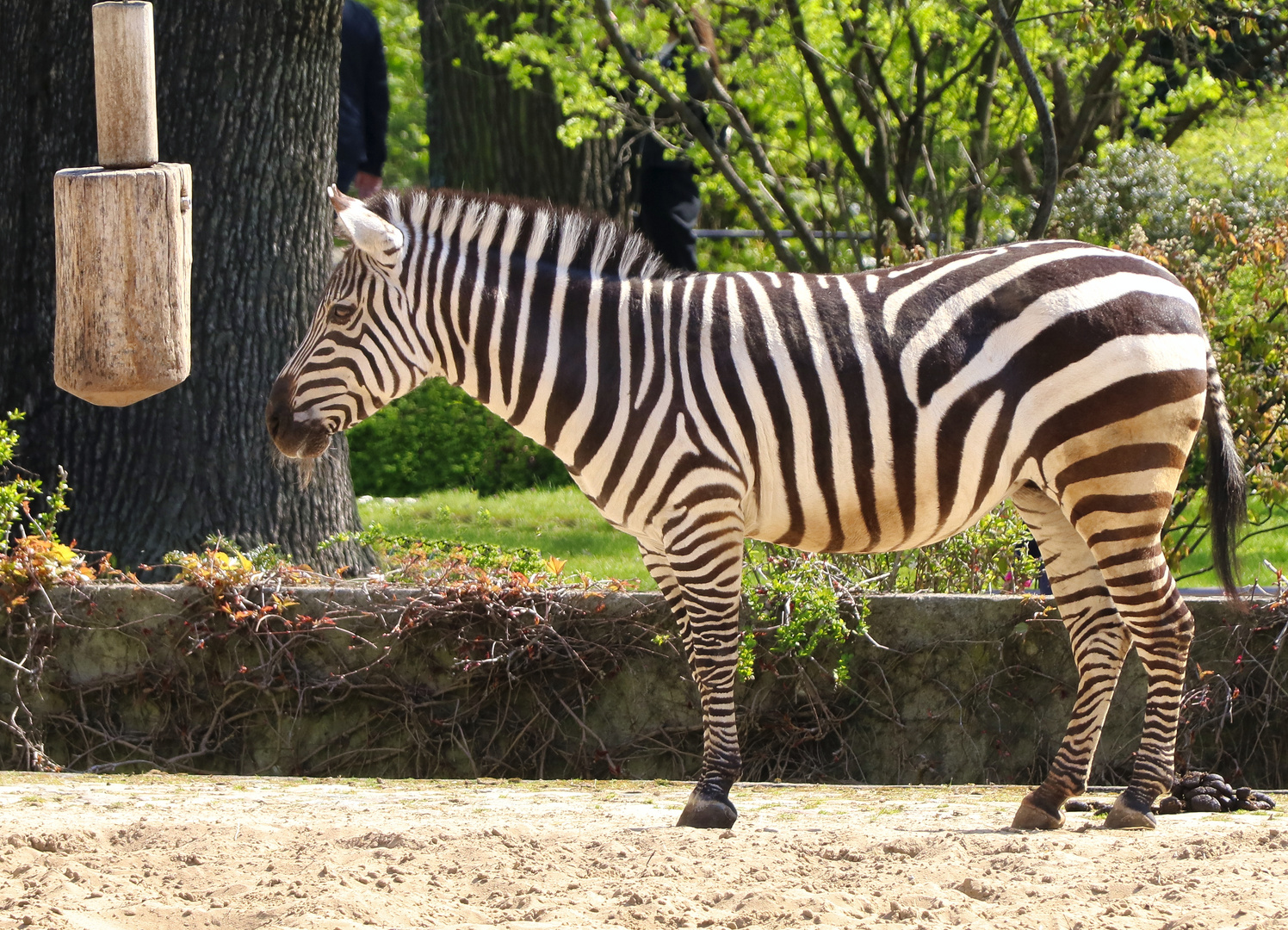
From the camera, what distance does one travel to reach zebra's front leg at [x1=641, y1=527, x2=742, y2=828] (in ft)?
15.3

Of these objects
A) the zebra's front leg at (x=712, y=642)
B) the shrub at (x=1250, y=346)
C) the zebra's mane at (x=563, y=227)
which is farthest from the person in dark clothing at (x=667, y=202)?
the zebra's front leg at (x=712, y=642)

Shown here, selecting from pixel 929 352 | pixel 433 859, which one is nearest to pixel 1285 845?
pixel 929 352

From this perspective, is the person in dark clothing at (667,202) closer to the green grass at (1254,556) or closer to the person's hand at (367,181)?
the person's hand at (367,181)

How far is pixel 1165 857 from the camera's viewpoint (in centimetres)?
410

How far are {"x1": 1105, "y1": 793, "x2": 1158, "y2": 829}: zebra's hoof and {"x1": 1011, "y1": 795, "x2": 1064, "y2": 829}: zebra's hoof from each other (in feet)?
0.58

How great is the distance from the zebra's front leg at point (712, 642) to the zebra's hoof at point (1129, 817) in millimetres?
1194

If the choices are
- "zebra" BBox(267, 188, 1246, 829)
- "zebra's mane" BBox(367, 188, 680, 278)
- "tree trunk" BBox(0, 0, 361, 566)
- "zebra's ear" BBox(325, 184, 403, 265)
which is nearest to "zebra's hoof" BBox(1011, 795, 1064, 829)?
"zebra" BBox(267, 188, 1246, 829)

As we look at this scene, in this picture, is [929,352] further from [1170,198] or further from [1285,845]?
[1170,198]

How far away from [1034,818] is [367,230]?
2845 millimetres

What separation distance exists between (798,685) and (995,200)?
7.58 meters

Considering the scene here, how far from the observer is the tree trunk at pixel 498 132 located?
11820 millimetres

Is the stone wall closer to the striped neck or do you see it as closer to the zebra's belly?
the zebra's belly

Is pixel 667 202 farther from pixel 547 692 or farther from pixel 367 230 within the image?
pixel 367 230

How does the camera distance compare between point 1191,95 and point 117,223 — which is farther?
point 1191,95
